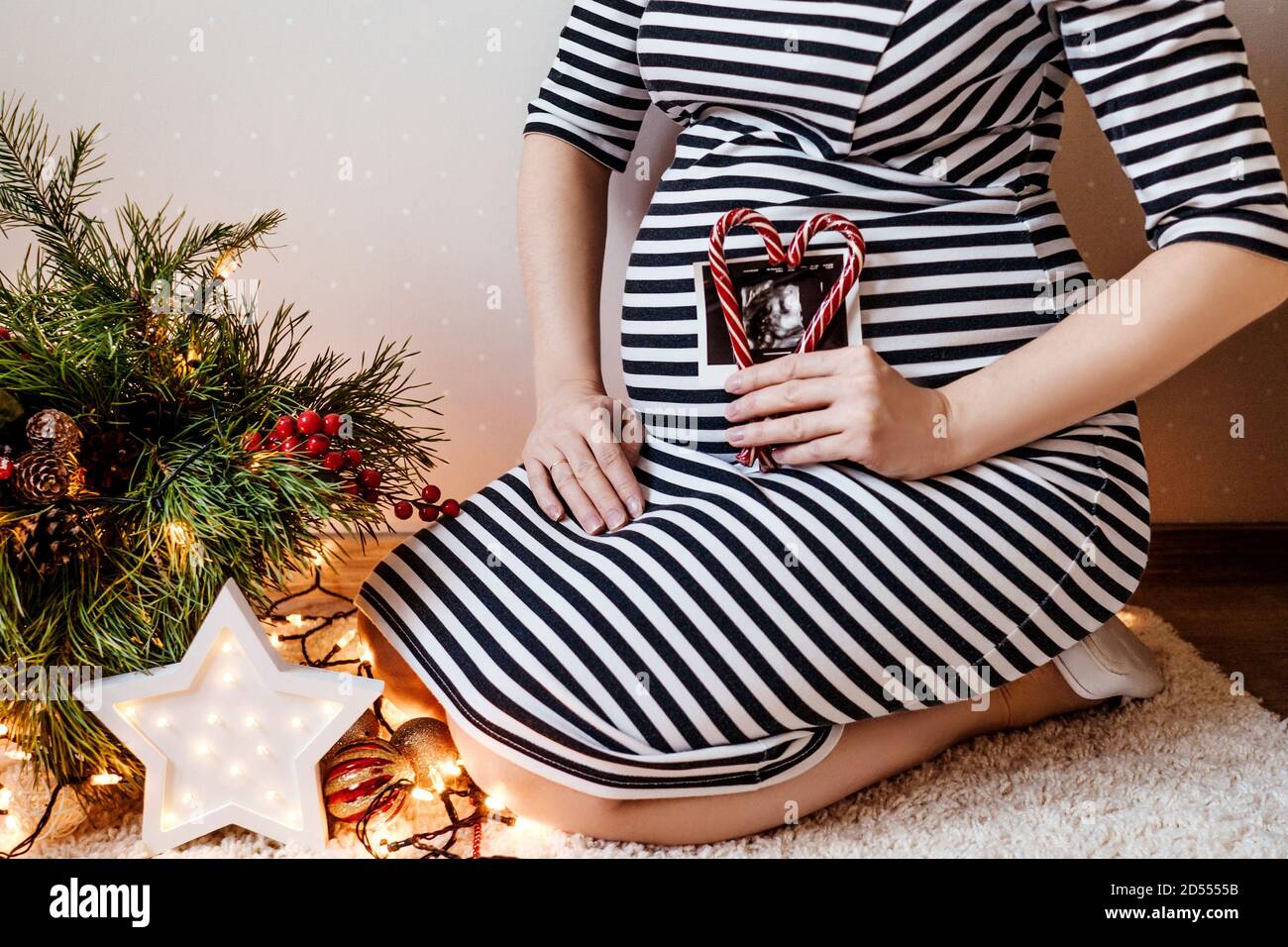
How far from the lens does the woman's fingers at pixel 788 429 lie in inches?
31.7

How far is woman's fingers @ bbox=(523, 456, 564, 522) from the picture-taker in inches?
36.7

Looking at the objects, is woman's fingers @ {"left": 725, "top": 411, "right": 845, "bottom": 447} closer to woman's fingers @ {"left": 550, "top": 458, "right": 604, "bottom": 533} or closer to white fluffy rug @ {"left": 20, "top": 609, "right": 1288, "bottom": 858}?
woman's fingers @ {"left": 550, "top": 458, "right": 604, "bottom": 533}

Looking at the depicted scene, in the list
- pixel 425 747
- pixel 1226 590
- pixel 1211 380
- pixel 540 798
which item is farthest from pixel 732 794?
pixel 1211 380

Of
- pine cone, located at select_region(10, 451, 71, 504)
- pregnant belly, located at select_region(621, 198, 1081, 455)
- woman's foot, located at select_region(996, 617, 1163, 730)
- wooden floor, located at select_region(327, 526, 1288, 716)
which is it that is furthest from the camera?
wooden floor, located at select_region(327, 526, 1288, 716)

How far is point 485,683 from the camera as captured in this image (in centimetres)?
81

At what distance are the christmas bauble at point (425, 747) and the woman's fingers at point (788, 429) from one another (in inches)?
14.9

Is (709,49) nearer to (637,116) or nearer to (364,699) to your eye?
(637,116)

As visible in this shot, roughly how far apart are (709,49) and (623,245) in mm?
387

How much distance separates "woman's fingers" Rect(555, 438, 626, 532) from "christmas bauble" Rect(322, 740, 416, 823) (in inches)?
10.6

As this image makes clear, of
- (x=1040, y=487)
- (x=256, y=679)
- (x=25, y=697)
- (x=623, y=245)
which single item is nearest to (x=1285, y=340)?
(x=1040, y=487)

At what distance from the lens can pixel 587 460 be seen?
3.05 ft

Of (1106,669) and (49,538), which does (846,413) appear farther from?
(49,538)

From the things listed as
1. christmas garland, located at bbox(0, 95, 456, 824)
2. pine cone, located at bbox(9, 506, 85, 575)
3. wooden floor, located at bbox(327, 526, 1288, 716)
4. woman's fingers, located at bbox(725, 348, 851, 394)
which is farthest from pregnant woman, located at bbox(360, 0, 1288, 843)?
wooden floor, located at bbox(327, 526, 1288, 716)

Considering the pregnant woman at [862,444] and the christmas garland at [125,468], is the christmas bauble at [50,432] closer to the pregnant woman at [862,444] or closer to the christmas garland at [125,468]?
the christmas garland at [125,468]
